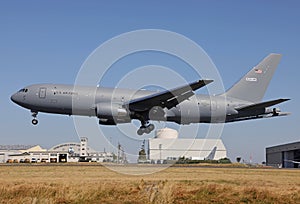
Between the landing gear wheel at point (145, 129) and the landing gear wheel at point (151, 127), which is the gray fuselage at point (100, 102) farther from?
the landing gear wheel at point (145, 129)

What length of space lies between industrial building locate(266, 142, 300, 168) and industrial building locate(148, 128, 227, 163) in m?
24.2

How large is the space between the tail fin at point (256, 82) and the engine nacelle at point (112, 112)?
56.8 ft

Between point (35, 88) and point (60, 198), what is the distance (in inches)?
1053

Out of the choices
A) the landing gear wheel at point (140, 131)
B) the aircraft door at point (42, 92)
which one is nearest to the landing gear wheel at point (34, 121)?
the aircraft door at point (42, 92)

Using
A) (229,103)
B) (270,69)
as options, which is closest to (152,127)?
(229,103)

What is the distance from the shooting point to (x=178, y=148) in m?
161

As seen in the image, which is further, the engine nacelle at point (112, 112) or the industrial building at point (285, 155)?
the industrial building at point (285, 155)

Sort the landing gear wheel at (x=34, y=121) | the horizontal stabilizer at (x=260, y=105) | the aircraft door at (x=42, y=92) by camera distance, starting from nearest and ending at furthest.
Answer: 1. the horizontal stabilizer at (x=260, y=105)
2. the aircraft door at (x=42, y=92)
3. the landing gear wheel at (x=34, y=121)

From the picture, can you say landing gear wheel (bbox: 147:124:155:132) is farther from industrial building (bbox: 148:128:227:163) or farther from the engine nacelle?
industrial building (bbox: 148:128:227:163)

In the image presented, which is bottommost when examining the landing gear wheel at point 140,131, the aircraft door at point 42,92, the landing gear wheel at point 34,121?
the landing gear wheel at point 140,131

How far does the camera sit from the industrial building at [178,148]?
159 metres

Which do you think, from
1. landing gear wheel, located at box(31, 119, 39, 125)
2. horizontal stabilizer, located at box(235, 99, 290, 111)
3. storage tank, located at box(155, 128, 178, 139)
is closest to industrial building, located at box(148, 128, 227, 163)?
storage tank, located at box(155, 128, 178, 139)

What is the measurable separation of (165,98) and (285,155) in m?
96.4

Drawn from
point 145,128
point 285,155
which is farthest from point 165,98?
point 285,155
